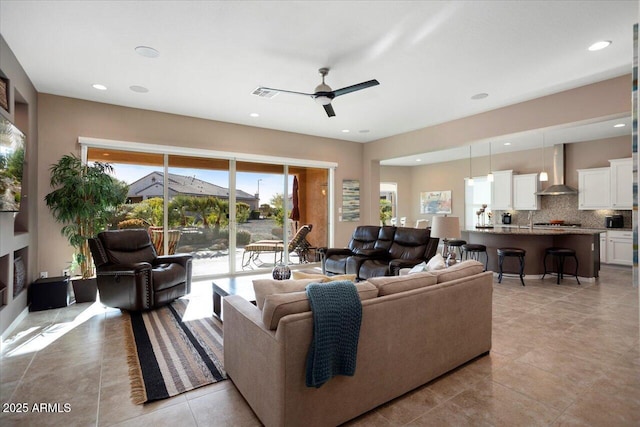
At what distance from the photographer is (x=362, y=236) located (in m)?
5.71

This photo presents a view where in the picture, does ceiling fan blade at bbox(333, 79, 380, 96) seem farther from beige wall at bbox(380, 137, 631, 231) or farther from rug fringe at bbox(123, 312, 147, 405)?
beige wall at bbox(380, 137, 631, 231)

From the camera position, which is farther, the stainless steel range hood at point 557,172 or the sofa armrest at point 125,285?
the stainless steel range hood at point 557,172

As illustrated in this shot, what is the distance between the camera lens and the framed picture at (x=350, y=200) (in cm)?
734

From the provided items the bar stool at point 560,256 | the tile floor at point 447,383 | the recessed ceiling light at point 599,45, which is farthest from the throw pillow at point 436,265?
the bar stool at point 560,256

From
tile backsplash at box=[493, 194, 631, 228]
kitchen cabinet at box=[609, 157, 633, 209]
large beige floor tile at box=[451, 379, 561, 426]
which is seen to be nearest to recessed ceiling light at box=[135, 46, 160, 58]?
large beige floor tile at box=[451, 379, 561, 426]

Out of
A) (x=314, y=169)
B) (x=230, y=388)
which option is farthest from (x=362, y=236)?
(x=230, y=388)

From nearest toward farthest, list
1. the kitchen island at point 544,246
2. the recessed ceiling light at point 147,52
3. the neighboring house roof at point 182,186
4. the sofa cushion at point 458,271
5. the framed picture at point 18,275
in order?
1. the sofa cushion at point 458,271
2. the recessed ceiling light at point 147,52
3. the framed picture at point 18,275
4. the neighboring house roof at point 182,186
5. the kitchen island at point 544,246

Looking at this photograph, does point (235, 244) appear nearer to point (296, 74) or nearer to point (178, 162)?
point (178, 162)

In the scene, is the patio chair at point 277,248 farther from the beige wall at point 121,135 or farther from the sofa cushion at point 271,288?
the sofa cushion at point 271,288

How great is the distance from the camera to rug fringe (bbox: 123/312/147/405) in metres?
2.15

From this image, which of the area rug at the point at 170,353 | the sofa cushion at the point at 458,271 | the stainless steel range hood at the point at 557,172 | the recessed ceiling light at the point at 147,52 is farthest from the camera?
the stainless steel range hood at the point at 557,172

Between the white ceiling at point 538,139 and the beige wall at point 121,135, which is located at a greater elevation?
the white ceiling at point 538,139

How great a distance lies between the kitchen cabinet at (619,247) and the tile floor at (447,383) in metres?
4.09

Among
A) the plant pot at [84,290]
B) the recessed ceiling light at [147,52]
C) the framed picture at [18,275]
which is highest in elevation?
the recessed ceiling light at [147,52]
